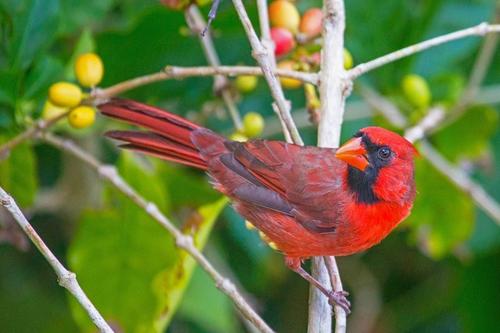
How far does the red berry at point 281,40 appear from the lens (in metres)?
2.94

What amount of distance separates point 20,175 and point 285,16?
958 millimetres

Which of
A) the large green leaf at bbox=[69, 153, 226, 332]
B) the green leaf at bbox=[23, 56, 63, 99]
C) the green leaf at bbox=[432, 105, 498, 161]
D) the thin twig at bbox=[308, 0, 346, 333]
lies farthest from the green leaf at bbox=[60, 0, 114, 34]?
the green leaf at bbox=[432, 105, 498, 161]

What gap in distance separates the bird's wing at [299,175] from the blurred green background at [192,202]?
17 centimetres

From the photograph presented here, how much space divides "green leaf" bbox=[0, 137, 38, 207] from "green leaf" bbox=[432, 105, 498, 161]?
1564 mm

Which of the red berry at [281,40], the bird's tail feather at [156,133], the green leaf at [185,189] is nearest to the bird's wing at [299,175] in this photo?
the bird's tail feather at [156,133]

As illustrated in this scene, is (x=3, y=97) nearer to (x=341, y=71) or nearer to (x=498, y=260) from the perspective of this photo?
(x=341, y=71)

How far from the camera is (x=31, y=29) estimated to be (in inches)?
115

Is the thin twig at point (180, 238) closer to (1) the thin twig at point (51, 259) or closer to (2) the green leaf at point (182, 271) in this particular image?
(2) the green leaf at point (182, 271)

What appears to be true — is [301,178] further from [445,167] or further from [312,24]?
[445,167]

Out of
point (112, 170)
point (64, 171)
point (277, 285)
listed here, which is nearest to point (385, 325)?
point (277, 285)

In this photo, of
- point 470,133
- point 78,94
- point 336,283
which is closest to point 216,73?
point 78,94

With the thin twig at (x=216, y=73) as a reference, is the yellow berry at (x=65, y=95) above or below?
below

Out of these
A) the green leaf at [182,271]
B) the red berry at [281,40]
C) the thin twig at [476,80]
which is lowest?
the green leaf at [182,271]

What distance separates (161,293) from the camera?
3113mm
